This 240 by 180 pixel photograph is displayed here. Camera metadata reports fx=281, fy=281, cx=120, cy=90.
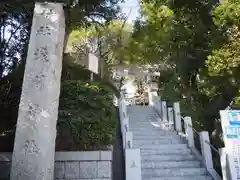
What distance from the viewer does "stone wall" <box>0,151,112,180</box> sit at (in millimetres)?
5430

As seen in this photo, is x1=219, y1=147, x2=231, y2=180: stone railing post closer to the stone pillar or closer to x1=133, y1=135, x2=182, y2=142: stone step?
x1=133, y1=135, x2=182, y2=142: stone step

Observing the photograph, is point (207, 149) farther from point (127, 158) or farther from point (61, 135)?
point (61, 135)

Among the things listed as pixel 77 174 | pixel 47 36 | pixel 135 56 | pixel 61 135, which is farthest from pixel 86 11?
pixel 135 56

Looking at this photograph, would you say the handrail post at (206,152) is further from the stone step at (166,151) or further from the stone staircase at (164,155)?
the stone step at (166,151)

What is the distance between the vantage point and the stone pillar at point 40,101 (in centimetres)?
444

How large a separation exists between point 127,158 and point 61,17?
127 inches

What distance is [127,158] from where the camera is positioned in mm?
6082

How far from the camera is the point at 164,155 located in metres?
7.89

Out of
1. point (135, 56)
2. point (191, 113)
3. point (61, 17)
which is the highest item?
point (135, 56)

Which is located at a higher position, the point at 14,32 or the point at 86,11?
the point at 86,11

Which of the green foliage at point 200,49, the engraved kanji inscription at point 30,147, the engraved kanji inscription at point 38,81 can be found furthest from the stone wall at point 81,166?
the green foliage at point 200,49

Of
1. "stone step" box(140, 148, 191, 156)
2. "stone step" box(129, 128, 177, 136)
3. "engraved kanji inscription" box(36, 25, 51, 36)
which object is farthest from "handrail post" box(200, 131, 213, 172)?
"engraved kanji inscription" box(36, 25, 51, 36)

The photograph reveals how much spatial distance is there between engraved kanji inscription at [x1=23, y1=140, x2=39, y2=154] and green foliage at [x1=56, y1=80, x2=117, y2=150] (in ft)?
3.38

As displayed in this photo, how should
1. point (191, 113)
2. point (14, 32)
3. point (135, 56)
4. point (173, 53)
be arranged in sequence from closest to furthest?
point (14, 32) → point (191, 113) → point (173, 53) → point (135, 56)
